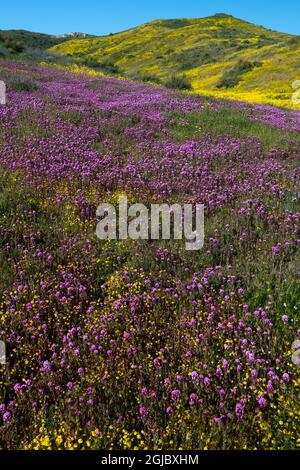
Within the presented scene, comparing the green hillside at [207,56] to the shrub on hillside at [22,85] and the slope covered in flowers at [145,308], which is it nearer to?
the shrub on hillside at [22,85]

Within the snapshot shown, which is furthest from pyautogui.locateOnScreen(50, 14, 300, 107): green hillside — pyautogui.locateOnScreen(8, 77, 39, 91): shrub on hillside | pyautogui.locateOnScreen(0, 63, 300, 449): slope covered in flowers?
pyautogui.locateOnScreen(0, 63, 300, 449): slope covered in flowers

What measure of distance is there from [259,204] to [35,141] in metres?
6.23

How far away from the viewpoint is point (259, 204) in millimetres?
8102

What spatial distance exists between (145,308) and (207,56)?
75943 millimetres


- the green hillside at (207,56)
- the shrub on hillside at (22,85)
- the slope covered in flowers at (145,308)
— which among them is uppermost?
the green hillside at (207,56)

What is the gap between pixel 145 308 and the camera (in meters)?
5.26

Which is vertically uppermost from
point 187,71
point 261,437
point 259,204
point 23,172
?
point 187,71

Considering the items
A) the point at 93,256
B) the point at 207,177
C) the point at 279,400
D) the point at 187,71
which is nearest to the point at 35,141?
the point at 207,177

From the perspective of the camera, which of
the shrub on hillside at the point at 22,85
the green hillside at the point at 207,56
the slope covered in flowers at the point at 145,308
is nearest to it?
the slope covered in flowers at the point at 145,308

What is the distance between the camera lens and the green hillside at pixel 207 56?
154ft

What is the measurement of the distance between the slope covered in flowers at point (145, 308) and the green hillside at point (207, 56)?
27.3 m

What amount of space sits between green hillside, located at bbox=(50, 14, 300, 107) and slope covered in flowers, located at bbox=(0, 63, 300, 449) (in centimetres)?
2727

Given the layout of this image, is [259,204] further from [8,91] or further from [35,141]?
[8,91]

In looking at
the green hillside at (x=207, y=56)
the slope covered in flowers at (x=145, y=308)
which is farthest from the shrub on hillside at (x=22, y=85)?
the green hillside at (x=207, y=56)
